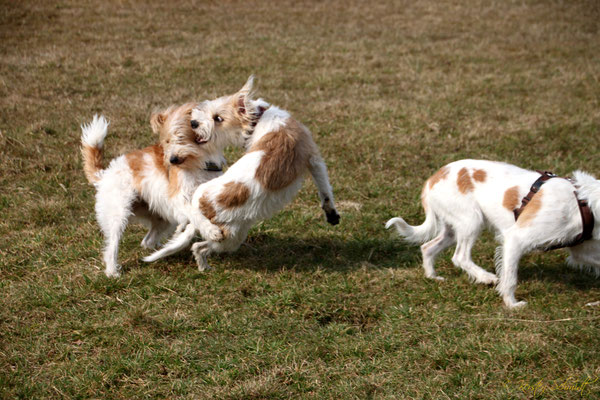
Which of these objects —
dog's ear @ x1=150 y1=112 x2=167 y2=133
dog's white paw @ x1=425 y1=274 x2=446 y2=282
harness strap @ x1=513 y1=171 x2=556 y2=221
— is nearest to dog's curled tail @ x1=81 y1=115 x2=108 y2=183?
dog's ear @ x1=150 y1=112 x2=167 y2=133

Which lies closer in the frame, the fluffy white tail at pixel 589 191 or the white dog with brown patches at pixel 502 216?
the fluffy white tail at pixel 589 191

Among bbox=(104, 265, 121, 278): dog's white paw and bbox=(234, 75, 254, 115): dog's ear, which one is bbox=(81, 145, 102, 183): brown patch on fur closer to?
bbox=(104, 265, 121, 278): dog's white paw

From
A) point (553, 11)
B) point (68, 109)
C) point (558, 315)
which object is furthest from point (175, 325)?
point (553, 11)

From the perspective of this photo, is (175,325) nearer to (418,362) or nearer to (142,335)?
(142,335)

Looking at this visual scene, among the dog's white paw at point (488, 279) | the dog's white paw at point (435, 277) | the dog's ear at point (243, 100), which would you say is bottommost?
the dog's white paw at point (435, 277)

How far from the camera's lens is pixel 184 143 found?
16.0 feet

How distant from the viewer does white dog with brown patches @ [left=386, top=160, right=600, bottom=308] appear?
426 centimetres

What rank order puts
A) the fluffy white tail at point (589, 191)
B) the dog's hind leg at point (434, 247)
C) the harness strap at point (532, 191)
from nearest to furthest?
1. the fluffy white tail at point (589, 191)
2. the harness strap at point (532, 191)
3. the dog's hind leg at point (434, 247)

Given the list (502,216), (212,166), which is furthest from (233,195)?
(502,216)

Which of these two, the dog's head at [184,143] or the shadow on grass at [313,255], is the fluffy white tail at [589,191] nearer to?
the shadow on grass at [313,255]

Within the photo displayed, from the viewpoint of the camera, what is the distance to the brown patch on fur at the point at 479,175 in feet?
15.4

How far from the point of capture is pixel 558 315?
171 inches

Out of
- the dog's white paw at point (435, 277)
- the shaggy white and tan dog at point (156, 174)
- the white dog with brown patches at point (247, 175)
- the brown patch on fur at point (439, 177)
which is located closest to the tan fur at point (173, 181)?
the shaggy white and tan dog at point (156, 174)

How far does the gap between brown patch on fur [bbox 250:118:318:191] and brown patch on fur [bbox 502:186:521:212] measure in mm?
1579
